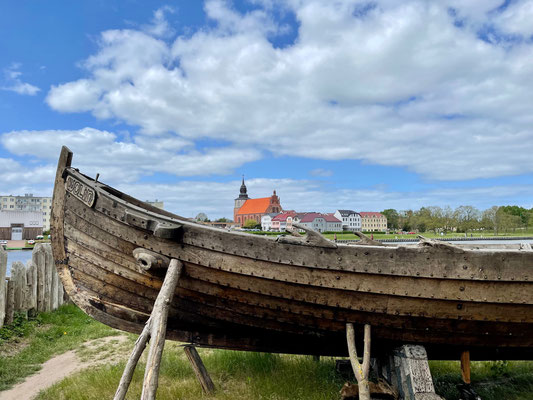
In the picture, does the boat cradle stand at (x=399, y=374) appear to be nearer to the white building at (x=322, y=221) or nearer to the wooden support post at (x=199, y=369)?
the wooden support post at (x=199, y=369)

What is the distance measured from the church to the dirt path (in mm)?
109435

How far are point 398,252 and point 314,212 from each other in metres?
103

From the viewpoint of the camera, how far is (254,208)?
122m

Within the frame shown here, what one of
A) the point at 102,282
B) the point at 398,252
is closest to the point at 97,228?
the point at 102,282

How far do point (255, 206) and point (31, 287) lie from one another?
114 meters

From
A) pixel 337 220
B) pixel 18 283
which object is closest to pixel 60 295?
pixel 18 283

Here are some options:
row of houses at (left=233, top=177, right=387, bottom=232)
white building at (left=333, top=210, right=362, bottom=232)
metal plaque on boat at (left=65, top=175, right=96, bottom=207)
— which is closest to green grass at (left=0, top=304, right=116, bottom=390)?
metal plaque on boat at (left=65, top=175, right=96, bottom=207)

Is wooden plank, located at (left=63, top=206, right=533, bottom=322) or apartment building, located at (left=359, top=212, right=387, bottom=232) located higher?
apartment building, located at (left=359, top=212, right=387, bottom=232)

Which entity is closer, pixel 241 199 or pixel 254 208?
pixel 254 208

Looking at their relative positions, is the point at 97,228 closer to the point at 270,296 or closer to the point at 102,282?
the point at 102,282

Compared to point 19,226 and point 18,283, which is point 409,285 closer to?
point 18,283

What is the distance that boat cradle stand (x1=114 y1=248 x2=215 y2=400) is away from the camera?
287 centimetres

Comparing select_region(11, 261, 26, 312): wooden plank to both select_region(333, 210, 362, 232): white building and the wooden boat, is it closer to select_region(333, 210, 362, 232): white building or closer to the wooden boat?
the wooden boat

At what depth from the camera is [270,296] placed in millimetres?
3697
